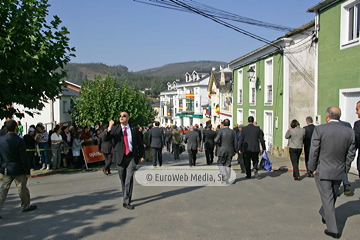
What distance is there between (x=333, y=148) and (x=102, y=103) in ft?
111

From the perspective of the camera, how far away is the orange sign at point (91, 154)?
1344cm

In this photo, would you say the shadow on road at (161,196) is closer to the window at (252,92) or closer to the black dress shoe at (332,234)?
the black dress shoe at (332,234)

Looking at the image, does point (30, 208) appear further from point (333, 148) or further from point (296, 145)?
point (296, 145)

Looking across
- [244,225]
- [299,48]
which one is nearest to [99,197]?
[244,225]

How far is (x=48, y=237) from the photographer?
205 inches

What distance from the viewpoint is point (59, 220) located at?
6.09 metres

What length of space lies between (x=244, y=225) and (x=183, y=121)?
77.8m

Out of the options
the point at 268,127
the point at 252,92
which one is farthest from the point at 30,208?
the point at 252,92

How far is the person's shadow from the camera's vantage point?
5.81 meters

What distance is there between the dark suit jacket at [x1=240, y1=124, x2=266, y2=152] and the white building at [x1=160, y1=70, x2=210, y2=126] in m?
55.4

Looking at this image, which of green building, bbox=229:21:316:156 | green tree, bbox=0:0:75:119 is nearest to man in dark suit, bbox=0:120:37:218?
green tree, bbox=0:0:75:119

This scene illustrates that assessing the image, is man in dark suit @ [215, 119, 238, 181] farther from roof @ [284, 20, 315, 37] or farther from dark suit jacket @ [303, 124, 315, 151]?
roof @ [284, 20, 315, 37]

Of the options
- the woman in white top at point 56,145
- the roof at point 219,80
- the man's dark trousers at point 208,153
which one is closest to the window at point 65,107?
the roof at point 219,80

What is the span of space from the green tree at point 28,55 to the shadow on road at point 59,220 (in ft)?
11.6
